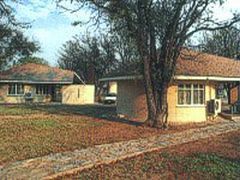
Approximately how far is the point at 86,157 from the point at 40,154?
1598 mm

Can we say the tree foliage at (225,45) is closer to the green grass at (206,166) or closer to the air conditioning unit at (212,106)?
the air conditioning unit at (212,106)

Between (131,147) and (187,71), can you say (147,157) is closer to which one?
(131,147)

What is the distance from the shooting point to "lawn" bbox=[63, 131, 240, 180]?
10.6 metres

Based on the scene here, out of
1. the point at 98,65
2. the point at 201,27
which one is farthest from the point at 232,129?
the point at 98,65

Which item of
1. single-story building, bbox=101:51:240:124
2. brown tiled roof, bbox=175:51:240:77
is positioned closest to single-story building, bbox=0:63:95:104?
single-story building, bbox=101:51:240:124

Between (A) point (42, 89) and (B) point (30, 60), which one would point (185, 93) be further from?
(B) point (30, 60)

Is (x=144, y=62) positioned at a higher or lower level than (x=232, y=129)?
higher

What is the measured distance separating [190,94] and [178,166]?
14035mm

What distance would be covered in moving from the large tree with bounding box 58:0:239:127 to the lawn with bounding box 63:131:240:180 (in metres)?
6.58

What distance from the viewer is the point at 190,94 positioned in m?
25.2

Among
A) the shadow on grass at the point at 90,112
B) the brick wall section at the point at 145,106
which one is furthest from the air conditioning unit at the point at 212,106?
the shadow on grass at the point at 90,112

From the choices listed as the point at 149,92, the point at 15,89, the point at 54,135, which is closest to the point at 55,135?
the point at 54,135

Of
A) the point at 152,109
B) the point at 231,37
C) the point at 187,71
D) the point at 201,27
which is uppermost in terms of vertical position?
the point at 231,37

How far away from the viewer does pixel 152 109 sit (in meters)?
20.9
